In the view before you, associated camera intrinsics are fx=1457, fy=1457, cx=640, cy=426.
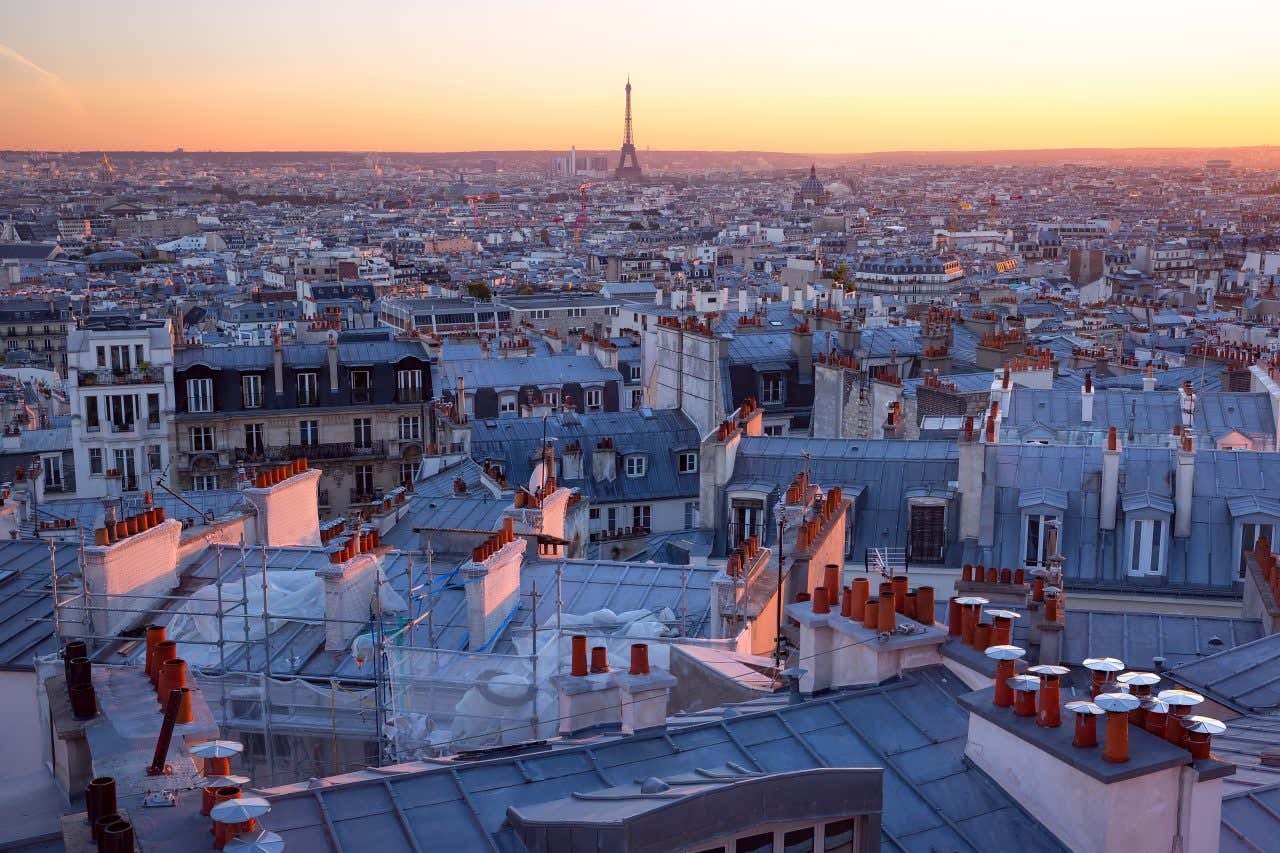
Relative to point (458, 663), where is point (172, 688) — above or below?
above

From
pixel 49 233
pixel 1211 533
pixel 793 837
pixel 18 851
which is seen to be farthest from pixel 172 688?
pixel 49 233

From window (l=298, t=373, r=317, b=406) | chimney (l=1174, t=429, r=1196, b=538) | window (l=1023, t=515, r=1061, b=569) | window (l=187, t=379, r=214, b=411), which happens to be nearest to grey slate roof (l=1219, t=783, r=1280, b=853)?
window (l=1023, t=515, r=1061, b=569)

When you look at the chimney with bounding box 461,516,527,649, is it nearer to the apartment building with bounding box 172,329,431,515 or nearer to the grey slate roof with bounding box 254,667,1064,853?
the grey slate roof with bounding box 254,667,1064,853

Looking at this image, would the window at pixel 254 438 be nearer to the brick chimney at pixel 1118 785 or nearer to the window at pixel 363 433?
the window at pixel 363 433

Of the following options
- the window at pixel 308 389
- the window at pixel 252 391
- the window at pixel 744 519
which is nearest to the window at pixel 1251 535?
the window at pixel 744 519

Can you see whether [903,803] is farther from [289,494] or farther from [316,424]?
[316,424]
